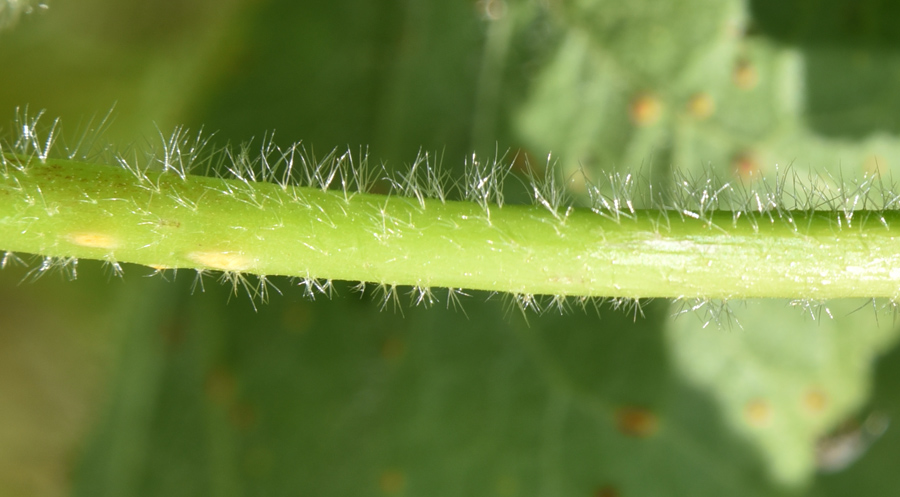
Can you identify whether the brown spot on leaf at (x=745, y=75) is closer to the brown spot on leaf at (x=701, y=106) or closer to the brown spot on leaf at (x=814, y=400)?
the brown spot on leaf at (x=701, y=106)

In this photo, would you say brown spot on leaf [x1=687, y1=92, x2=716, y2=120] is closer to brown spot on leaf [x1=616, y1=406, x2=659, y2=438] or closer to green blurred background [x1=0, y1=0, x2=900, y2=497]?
green blurred background [x1=0, y1=0, x2=900, y2=497]

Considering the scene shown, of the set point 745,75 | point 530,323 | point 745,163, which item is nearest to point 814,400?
point 745,163

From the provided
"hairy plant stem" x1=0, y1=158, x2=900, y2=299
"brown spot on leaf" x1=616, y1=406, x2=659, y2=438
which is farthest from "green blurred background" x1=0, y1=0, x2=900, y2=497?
"hairy plant stem" x1=0, y1=158, x2=900, y2=299

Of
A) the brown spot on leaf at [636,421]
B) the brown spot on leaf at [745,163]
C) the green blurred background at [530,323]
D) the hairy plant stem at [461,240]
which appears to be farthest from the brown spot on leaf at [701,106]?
the hairy plant stem at [461,240]

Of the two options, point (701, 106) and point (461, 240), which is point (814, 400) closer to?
point (701, 106)

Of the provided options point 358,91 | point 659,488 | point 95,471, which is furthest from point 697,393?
point 95,471

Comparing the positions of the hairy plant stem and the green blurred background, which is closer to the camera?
the hairy plant stem

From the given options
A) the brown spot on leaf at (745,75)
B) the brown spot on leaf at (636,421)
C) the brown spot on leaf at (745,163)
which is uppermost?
the brown spot on leaf at (745,75)
